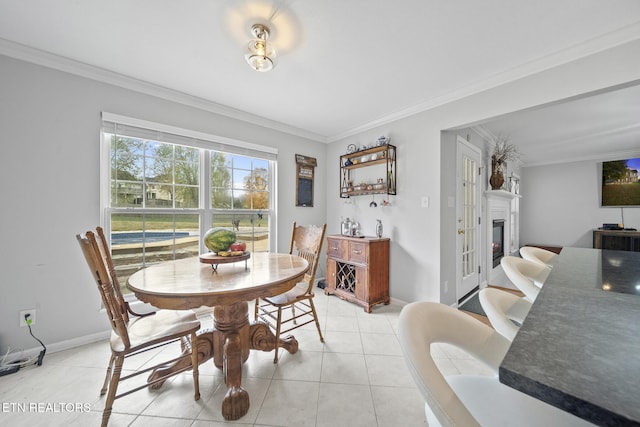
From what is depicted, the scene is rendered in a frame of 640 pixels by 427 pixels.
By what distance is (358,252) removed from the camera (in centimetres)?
287

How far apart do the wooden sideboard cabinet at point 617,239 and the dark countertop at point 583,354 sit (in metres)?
5.93

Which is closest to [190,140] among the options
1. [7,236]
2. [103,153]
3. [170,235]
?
[103,153]

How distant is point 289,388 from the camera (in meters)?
1.55

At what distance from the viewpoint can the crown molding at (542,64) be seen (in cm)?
160

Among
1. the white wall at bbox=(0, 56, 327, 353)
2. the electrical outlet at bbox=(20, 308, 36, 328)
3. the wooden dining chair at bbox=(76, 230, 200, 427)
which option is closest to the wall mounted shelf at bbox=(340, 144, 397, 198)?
the wooden dining chair at bbox=(76, 230, 200, 427)

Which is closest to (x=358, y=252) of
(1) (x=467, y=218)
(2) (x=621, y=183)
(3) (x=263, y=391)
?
(1) (x=467, y=218)

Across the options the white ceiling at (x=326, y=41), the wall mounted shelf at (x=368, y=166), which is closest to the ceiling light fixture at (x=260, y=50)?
the white ceiling at (x=326, y=41)

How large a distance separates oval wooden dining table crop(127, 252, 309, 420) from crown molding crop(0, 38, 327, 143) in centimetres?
179

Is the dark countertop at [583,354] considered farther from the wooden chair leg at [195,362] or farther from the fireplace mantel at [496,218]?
the fireplace mantel at [496,218]

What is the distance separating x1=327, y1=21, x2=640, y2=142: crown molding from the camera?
1.60m

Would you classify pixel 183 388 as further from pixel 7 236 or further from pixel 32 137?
pixel 32 137

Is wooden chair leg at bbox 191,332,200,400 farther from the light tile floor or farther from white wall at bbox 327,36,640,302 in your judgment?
white wall at bbox 327,36,640,302

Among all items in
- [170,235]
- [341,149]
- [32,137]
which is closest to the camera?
[32,137]

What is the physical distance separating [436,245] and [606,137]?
4.02 metres
